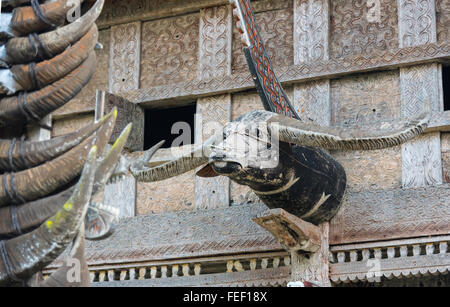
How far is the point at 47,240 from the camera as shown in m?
7.14

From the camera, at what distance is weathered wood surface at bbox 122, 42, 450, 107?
11203mm

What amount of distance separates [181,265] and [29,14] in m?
4.13

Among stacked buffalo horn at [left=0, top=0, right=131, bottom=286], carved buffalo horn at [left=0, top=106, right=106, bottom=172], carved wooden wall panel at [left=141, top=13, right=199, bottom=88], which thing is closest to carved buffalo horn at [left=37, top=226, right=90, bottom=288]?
stacked buffalo horn at [left=0, top=0, right=131, bottom=286]

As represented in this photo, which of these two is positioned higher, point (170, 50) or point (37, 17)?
point (170, 50)

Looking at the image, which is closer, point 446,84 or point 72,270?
point 72,270

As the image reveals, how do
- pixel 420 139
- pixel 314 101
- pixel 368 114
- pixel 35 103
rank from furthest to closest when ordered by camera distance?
1. pixel 314 101
2. pixel 368 114
3. pixel 420 139
4. pixel 35 103

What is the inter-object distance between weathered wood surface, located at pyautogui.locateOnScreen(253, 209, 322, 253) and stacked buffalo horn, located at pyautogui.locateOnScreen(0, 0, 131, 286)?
2732mm

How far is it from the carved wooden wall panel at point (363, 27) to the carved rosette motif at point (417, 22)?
146 millimetres

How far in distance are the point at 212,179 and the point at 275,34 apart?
5.36ft

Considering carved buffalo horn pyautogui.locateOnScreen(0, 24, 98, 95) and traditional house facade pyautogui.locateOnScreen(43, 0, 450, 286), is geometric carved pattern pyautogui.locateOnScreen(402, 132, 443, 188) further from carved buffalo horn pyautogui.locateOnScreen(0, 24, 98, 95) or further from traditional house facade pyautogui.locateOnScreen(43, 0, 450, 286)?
carved buffalo horn pyautogui.locateOnScreen(0, 24, 98, 95)

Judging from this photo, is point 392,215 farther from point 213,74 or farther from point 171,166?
point 213,74

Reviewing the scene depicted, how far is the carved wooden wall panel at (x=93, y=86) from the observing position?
12609mm

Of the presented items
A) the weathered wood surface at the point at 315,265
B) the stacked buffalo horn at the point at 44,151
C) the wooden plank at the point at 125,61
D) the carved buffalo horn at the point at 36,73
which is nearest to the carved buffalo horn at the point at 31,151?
the stacked buffalo horn at the point at 44,151

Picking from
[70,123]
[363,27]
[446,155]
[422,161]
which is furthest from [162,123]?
[446,155]
